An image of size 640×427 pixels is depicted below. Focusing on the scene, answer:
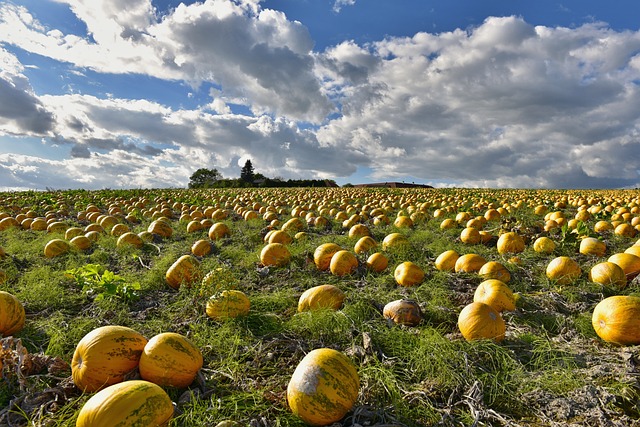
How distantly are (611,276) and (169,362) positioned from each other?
4816 millimetres

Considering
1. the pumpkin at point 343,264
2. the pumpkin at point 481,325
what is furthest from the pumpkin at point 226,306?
the pumpkin at point 481,325

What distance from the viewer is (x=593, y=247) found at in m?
5.89

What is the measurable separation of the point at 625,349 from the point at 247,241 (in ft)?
20.8

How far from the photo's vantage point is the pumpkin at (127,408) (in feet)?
6.98

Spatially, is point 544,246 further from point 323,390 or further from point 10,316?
point 10,316

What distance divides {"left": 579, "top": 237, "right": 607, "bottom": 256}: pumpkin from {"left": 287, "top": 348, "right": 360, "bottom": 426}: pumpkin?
526 cm

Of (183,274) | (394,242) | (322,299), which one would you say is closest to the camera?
(322,299)

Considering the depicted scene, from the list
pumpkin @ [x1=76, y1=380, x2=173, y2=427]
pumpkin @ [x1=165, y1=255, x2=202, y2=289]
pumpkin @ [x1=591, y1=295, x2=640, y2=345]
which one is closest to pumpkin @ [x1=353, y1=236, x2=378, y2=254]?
pumpkin @ [x1=165, y1=255, x2=202, y2=289]

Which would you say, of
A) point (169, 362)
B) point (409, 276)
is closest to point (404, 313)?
point (409, 276)

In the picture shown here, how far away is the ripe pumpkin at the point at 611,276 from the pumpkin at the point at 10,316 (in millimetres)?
6314

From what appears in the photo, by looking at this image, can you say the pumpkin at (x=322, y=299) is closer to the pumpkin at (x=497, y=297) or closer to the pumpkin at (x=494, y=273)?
the pumpkin at (x=497, y=297)

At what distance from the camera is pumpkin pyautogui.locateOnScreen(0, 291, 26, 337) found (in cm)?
355

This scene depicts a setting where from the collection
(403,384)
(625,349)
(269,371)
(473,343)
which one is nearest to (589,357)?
(625,349)

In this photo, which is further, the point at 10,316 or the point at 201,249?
the point at 201,249
